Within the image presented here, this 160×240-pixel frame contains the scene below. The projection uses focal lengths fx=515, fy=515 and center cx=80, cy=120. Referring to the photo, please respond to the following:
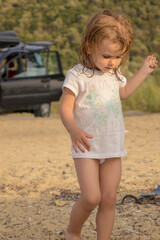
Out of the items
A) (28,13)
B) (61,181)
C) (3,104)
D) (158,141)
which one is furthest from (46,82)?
(28,13)

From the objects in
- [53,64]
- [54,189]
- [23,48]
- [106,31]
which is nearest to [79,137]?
[106,31]

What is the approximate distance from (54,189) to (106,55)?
7.94 feet

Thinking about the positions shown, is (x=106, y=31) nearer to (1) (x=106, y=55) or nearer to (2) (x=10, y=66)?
(1) (x=106, y=55)

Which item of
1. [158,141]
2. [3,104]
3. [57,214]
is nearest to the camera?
[57,214]

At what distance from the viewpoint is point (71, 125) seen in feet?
9.12

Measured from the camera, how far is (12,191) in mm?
4949

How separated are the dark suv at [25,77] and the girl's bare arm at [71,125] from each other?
8118mm

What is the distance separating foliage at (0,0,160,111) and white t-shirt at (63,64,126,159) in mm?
27331

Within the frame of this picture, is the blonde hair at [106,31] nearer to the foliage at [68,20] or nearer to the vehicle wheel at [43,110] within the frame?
the vehicle wheel at [43,110]

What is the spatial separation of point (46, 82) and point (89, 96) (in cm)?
851

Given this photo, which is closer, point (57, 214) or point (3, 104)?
point (57, 214)

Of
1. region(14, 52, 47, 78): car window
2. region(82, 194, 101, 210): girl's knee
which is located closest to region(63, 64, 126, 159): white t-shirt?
region(82, 194, 101, 210): girl's knee

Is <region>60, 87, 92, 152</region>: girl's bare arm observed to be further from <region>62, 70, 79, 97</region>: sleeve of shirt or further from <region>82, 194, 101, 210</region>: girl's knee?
<region>82, 194, 101, 210</region>: girl's knee

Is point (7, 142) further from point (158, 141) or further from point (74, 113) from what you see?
point (74, 113)
